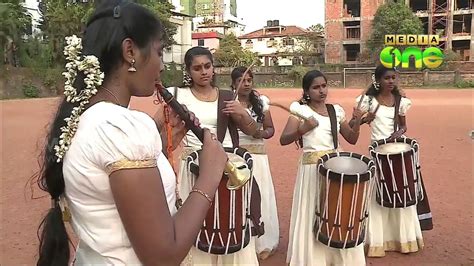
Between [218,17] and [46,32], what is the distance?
169 ft

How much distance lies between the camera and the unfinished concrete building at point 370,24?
1747 inches

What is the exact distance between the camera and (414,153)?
444 cm

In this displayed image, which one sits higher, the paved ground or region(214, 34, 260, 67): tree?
region(214, 34, 260, 67): tree

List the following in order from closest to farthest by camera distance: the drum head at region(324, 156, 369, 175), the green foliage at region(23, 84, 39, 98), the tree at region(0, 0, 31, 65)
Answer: the drum head at region(324, 156, 369, 175) < the green foliage at region(23, 84, 39, 98) < the tree at region(0, 0, 31, 65)

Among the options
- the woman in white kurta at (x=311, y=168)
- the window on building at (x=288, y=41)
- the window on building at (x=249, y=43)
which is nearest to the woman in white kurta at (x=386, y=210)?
the woman in white kurta at (x=311, y=168)

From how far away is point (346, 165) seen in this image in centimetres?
386

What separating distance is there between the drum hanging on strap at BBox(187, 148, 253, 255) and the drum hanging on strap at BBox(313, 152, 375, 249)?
0.69 m

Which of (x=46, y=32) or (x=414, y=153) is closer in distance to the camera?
(x=414, y=153)

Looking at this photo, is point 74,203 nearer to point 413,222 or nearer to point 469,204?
point 413,222

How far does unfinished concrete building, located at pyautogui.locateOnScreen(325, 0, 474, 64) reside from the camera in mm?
44375

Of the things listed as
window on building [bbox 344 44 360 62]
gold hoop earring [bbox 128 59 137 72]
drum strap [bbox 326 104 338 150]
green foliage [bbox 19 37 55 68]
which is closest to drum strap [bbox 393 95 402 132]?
drum strap [bbox 326 104 338 150]

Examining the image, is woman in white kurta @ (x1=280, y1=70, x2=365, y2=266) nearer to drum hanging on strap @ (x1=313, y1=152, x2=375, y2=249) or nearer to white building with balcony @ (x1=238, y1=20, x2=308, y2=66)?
drum hanging on strap @ (x1=313, y1=152, x2=375, y2=249)

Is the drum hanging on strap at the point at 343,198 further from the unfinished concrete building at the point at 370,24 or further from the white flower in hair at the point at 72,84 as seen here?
the unfinished concrete building at the point at 370,24

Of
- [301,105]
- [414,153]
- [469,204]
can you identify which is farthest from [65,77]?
[469,204]
